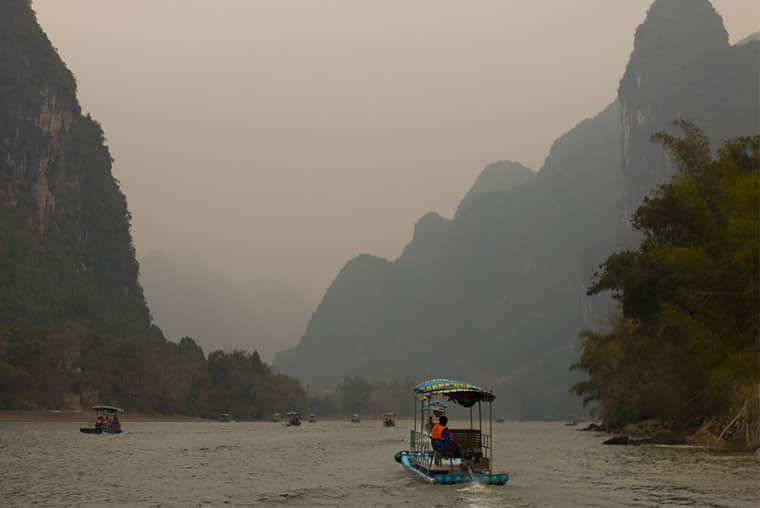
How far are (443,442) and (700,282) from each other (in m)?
22.2

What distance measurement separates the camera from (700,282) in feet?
146

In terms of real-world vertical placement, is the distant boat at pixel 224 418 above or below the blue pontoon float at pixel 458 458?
above

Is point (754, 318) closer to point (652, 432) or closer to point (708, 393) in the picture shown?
point (708, 393)

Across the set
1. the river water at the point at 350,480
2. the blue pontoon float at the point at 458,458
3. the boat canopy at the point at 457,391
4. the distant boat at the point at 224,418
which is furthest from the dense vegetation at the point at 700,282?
the distant boat at the point at 224,418

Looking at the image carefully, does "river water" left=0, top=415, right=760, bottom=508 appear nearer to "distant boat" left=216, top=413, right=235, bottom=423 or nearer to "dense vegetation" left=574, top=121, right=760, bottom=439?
"dense vegetation" left=574, top=121, right=760, bottom=439

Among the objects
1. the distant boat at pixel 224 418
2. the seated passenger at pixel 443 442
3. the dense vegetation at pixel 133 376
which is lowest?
the seated passenger at pixel 443 442

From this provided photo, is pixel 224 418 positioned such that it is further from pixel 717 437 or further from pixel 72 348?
pixel 717 437

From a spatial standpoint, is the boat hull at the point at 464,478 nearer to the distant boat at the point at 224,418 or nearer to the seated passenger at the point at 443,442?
the seated passenger at the point at 443,442

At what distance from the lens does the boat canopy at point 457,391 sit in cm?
3086

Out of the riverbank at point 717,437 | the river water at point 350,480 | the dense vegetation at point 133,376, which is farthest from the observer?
the dense vegetation at point 133,376

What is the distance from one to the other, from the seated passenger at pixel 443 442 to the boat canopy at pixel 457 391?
2.37 meters

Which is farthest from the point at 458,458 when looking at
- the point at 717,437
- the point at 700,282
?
the point at 717,437

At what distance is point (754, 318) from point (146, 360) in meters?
120

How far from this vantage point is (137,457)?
1800 inches
